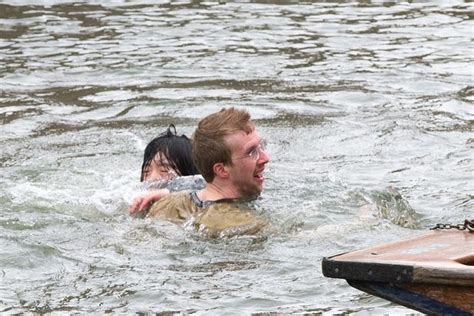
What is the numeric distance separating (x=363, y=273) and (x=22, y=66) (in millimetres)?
9676

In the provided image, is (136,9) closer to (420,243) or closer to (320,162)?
(320,162)

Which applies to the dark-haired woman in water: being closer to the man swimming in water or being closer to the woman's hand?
the woman's hand

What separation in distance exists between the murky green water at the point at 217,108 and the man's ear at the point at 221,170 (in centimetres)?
37

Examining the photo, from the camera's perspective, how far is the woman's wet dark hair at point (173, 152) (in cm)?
906

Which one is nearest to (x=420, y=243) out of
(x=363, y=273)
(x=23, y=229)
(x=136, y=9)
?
(x=363, y=273)

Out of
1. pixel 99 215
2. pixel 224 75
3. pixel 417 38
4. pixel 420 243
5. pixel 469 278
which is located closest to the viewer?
pixel 469 278

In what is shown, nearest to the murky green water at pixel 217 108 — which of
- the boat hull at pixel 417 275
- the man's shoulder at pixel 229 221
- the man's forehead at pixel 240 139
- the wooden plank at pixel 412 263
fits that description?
the man's shoulder at pixel 229 221

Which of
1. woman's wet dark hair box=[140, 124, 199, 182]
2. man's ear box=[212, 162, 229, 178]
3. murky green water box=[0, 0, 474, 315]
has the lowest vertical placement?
murky green water box=[0, 0, 474, 315]

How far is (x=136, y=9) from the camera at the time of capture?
1733cm

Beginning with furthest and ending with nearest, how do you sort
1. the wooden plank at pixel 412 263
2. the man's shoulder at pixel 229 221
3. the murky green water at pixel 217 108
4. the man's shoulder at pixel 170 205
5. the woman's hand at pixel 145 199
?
the woman's hand at pixel 145 199
the man's shoulder at pixel 170 205
the man's shoulder at pixel 229 221
the murky green water at pixel 217 108
the wooden plank at pixel 412 263

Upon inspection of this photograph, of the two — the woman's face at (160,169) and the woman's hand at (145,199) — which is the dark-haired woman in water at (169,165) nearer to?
the woman's face at (160,169)

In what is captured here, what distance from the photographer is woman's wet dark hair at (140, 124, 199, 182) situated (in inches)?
357

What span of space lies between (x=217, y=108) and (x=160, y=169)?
3.38 meters

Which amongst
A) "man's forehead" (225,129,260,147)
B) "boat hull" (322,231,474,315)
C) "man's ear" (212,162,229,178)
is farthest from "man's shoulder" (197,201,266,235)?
"boat hull" (322,231,474,315)
